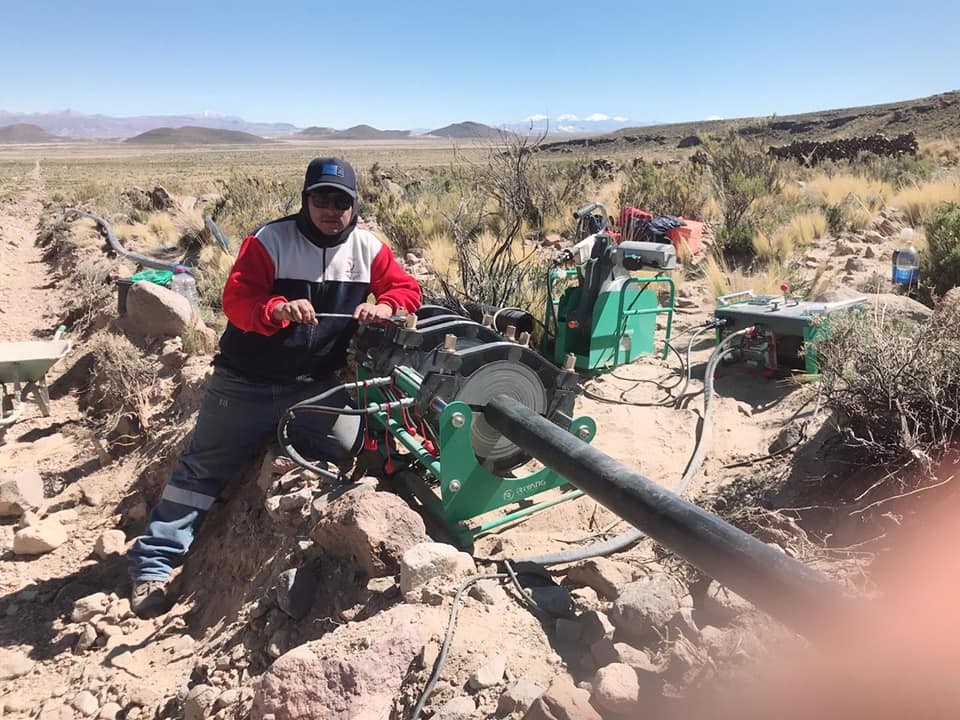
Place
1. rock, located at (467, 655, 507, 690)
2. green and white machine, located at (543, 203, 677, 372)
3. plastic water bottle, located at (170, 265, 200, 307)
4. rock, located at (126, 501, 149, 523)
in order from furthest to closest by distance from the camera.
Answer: plastic water bottle, located at (170, 265, 200, 307) < green and white machine, located at (543, 203, 677, 372) < rock, located at (126, 501, 149, 523) < rock, located at (467, 655, 507, 690)

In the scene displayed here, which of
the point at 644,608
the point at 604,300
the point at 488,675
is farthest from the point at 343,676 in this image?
the point at 604,300

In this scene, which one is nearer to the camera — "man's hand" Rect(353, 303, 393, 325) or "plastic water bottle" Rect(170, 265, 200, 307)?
"man's hand" Rect(353, 303, 393, 325)

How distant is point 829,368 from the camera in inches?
154

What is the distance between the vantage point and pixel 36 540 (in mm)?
4297

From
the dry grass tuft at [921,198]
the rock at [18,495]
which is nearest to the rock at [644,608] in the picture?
the rock at [18,495]

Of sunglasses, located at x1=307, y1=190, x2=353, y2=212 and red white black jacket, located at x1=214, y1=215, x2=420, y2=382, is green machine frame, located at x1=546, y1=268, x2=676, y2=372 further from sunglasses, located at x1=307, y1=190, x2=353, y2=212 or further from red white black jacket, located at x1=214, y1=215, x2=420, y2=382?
sunglasses, located at x1=307, y1=190, x2=353, y2=212

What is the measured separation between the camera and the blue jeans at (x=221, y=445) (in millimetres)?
3814

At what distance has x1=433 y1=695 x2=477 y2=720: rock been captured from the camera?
215 cm

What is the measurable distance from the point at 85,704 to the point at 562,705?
2302 millimetres

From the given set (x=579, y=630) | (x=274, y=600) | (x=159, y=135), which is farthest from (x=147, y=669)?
(x=159, y=135)

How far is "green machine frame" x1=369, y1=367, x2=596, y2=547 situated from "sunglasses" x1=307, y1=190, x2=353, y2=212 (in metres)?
0.99

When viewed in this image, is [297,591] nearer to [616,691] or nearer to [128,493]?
[616,691]

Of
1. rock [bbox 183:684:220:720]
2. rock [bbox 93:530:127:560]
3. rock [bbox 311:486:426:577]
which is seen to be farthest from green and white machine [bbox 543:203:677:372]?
rock [bbox 183:684:220:720]

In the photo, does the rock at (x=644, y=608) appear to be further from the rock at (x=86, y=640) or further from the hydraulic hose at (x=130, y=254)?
the hydraulic hose at (x=130, y=254)
